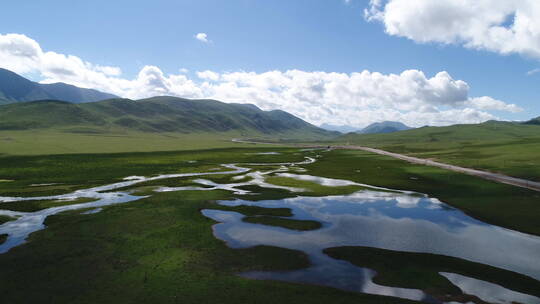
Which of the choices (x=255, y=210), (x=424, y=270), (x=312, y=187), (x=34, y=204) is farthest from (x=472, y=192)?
(x=34, y=204)

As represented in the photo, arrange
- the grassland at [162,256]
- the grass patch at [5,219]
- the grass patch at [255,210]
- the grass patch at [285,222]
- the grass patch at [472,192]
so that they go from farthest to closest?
1. the grass patch at [255,210]
2. the grass patch at [472,192]
3. the grass patch at [285,222]
4. the grass patch at [5,219]
5. the grassland at [162,256]

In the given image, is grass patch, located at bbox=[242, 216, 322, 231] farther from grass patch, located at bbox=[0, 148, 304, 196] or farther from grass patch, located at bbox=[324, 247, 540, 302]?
grass patch, located at bbox=[0, 148, 304, 196]

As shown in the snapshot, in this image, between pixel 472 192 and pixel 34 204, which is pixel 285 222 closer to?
pixel 34 204

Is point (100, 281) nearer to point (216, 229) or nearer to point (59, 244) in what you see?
point (59, 244)

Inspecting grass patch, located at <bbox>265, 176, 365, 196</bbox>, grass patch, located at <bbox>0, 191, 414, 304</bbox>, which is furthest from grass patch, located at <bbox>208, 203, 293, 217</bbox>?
grass patch, located at <bbox>265, 176, 365, 196</bbox>

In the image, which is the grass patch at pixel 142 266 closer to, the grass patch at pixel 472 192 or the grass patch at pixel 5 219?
the grass patch at pixel 5 219

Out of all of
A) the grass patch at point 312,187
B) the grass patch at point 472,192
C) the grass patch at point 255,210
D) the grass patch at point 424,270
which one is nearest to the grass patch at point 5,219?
the grass patch at point 255,210
